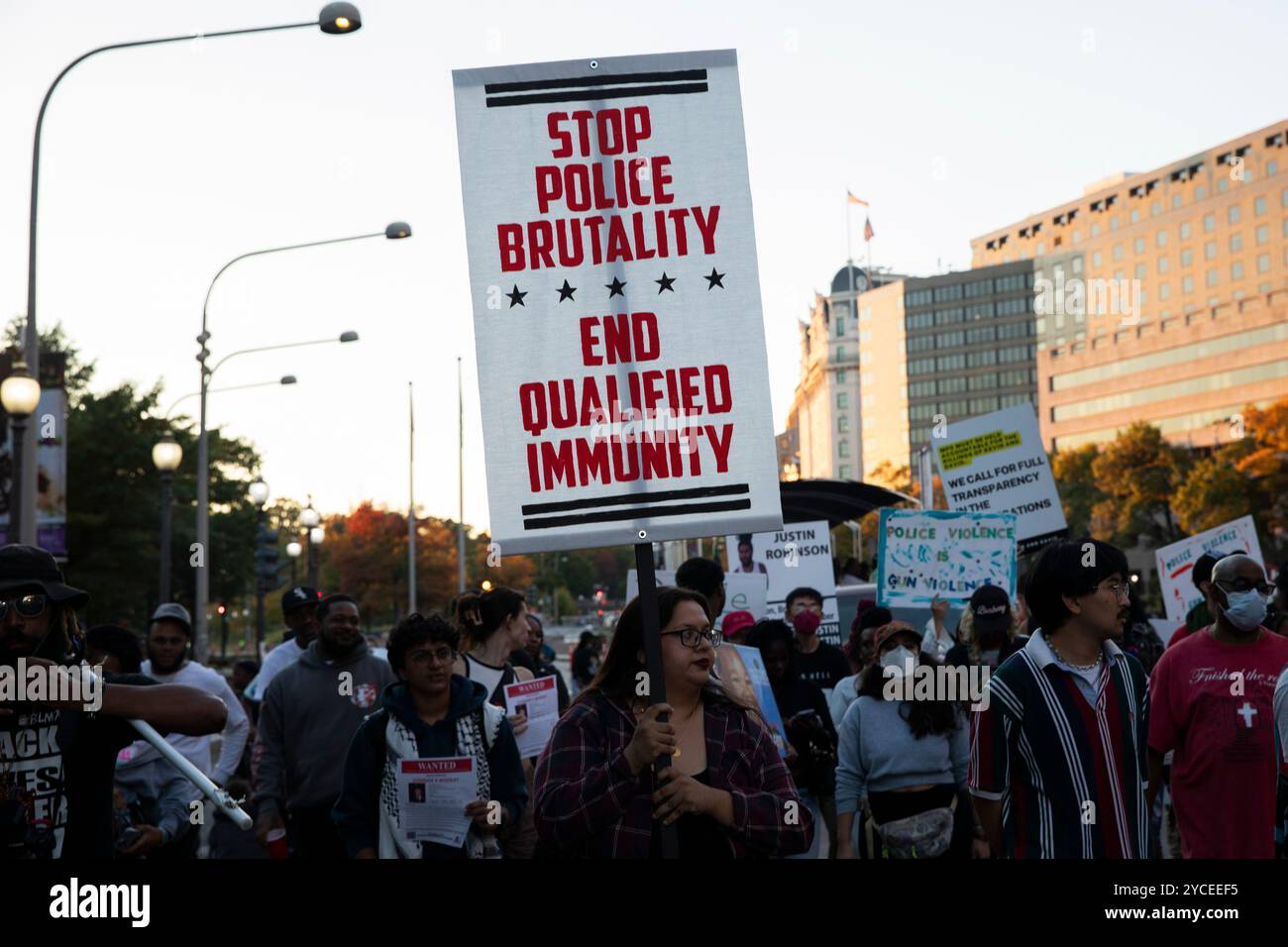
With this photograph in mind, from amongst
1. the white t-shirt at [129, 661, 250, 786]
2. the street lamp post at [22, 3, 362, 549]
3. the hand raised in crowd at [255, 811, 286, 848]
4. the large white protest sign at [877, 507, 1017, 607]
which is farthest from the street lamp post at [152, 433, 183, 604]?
the hand raised in crowd at [255, 811, 286, 848]

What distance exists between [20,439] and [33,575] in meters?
11.7

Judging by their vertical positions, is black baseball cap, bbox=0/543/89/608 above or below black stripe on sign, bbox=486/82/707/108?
below

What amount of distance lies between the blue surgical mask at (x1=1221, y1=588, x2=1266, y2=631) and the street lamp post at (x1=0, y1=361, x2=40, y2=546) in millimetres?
10679

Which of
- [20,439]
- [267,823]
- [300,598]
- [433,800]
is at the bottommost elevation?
[267,823]

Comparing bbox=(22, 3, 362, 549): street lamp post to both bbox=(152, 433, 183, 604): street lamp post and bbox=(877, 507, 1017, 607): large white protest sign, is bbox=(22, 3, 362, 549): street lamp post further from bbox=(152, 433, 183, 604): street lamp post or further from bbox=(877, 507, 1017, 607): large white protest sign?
bbox=(877, 507, 1017, 607): large white protest sign

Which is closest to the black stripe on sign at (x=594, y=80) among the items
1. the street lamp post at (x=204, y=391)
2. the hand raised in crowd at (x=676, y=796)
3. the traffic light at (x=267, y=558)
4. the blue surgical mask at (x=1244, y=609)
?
the hand raised in crowd at (x=676, y=796)

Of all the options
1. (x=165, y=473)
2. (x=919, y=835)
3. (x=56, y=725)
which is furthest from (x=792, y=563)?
(x=56, y=725)

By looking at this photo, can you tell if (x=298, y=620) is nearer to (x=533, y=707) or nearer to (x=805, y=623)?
(x=533, y=707)

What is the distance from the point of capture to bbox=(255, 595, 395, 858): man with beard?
297 inches

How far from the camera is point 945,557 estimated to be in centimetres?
1246

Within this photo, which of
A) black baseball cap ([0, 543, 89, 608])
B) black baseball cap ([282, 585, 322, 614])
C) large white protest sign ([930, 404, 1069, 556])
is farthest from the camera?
large white protest sign ([930, 404, 1069, 556])

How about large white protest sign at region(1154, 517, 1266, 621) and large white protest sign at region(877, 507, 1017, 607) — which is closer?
large white protest sign at region(877, 507, 1017, 607)

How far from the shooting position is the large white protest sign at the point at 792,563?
14.6m
